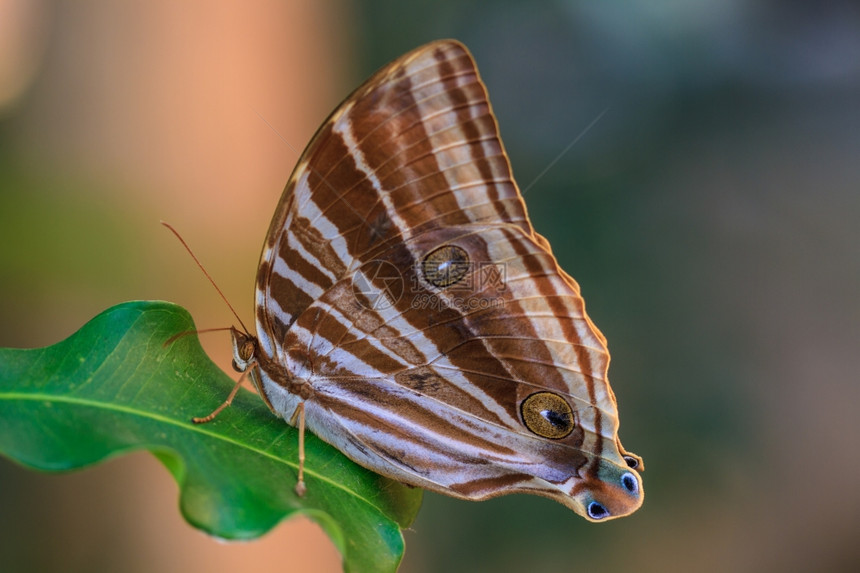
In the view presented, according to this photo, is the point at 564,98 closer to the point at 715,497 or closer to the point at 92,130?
the point at 715,497

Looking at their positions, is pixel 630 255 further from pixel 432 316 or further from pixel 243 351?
pixel 243 351

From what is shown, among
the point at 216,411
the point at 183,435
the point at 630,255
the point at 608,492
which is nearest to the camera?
the point at 183,435

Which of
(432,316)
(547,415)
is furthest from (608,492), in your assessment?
(432,316)

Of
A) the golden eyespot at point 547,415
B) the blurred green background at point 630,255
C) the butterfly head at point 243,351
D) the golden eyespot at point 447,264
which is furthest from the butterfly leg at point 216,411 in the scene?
the blurred green background at point 630,255

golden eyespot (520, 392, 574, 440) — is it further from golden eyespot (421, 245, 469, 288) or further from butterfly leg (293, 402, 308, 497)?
butterfly leg (293, 402, 308, 497)

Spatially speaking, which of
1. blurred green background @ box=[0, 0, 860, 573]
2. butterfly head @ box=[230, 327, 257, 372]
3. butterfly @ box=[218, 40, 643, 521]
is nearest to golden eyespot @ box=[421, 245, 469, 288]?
butterfly @ box=[218, 40, 643, 521]

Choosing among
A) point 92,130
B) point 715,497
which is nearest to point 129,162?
point 92,130
